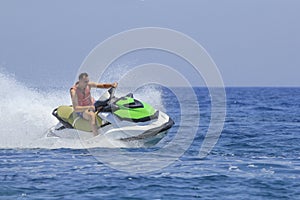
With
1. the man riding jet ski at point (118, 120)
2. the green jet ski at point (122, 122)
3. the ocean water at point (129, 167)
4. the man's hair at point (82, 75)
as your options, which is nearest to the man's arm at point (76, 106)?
the man riding jet ski at point (118, 120)

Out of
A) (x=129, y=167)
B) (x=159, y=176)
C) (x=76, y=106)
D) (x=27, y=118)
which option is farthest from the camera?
(x=27, y=118)

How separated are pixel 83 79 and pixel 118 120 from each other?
117 cm

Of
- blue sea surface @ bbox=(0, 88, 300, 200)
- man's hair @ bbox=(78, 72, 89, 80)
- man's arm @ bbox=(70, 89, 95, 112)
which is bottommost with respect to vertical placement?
blue sea surface @ bbox=(0, 88, 300, 200)

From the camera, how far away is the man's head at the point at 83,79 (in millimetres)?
12477

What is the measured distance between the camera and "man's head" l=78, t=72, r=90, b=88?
12.5m

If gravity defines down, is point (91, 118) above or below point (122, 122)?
above

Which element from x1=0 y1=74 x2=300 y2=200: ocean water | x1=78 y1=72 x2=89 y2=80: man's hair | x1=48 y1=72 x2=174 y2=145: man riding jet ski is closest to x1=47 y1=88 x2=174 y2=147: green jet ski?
x1=48 y1=72 x2=174 y2=145: man riding jet ski

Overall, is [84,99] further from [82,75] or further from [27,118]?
[27,118]

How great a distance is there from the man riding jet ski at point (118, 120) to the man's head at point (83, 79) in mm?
31

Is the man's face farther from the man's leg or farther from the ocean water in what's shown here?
the ocean water

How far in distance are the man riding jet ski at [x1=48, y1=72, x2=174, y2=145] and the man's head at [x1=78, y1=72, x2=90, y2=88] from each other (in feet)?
0.10

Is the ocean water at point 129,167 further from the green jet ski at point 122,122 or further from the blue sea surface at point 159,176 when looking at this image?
the green jet ski at point 122,122

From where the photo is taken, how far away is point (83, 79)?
12.5m

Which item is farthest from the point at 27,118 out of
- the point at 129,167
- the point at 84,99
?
the point at 129,167
